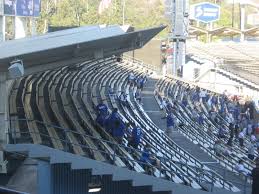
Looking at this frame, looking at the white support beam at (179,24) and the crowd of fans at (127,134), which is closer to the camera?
the crowd of fans at (127,134)

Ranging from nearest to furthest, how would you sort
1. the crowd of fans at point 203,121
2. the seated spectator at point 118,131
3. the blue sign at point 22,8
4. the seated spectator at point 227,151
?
1. the seated spectator at point 118,131
2. the crowd of fans at point 203,121
3. the seated spectator at point 227,151
4. the blue sign at point 22,8

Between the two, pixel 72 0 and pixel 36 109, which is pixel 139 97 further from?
pixel 72 0

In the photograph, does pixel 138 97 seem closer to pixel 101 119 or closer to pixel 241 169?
pixel 241 169

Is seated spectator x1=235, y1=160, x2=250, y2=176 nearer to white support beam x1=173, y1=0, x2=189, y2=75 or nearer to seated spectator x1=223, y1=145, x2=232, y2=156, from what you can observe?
seated spectator x1=223, y1=145, x2=232, y2=156

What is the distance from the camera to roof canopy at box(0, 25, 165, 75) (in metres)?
9.04

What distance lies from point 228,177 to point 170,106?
675cm

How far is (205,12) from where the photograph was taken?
4528 cm

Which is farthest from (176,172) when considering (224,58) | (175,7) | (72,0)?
(72,0)

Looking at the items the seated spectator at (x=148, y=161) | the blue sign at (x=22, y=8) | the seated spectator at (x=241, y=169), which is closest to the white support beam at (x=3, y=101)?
the seated spectator at (x=148, y=161)

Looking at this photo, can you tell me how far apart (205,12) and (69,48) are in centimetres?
3685

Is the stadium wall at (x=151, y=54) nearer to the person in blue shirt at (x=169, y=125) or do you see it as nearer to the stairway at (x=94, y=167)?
the person in blue shirt at (x=169, y=125)

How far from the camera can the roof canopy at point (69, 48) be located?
9.04m

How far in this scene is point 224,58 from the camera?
40312mm

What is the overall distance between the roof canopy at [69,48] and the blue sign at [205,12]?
34135mm
